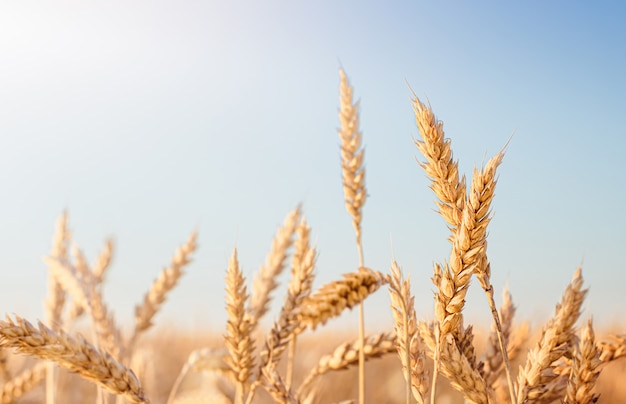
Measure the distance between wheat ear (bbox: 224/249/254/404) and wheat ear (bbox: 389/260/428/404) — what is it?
404 mm

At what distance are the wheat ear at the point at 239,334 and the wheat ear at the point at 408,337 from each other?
0.40 m

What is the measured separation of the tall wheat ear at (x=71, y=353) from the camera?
57.7 inches

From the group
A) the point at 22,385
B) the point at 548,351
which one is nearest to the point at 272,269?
the point at 548,351

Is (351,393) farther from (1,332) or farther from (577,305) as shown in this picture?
(1,332)

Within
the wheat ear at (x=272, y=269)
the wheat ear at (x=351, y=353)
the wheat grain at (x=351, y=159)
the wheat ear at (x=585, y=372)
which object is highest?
the wheat grain at (x=351, y=159)

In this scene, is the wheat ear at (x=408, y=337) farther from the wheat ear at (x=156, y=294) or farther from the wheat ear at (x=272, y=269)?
the wheat ear at (x=156, y=294)

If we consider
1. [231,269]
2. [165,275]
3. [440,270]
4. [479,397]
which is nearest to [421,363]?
[479,397]

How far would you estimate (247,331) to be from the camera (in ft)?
5.69

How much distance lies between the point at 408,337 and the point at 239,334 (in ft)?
A: 1.53

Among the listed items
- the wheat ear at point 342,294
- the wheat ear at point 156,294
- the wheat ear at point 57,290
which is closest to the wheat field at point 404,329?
the wheat ear at point 342,294

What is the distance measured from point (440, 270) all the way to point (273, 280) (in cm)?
91

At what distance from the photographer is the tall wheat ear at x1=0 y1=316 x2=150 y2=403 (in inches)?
57.7

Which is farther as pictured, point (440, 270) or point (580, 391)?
point (580, 391)

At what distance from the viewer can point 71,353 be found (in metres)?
1.50
